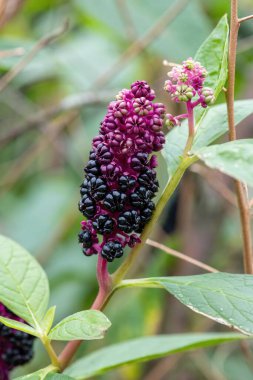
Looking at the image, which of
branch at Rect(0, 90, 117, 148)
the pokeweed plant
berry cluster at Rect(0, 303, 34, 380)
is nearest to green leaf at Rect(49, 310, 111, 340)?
the pokeweed plant

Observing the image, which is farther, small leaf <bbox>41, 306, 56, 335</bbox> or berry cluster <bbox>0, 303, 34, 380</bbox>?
berry cluster <bbox>0, 303, 34, 380</bbox>

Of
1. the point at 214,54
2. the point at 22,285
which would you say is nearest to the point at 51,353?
the point at 22,285

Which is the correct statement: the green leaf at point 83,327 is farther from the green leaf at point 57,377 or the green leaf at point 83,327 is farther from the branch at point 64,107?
the branch at point 64,107

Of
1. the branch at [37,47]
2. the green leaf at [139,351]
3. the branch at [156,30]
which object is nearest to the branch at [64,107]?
the branch at [156,30]

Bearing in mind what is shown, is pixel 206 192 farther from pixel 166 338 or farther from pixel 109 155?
pixel 109 155

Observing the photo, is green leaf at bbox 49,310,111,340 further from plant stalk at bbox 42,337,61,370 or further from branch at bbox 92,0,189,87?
branch at bbox 92,0,189,87

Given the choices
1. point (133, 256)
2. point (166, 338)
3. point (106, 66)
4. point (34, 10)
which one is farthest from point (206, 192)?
point (133, 256)

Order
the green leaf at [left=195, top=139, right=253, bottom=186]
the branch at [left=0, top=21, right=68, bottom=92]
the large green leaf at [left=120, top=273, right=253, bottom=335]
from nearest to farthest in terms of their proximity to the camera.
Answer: the green leaf at [left=195, top=139, right=253, bottom=186]
the large green leaf at [left=120, top=273, right=253, bottom=335]
the branch at [left=0, top=21, right=68, bottom=92]
